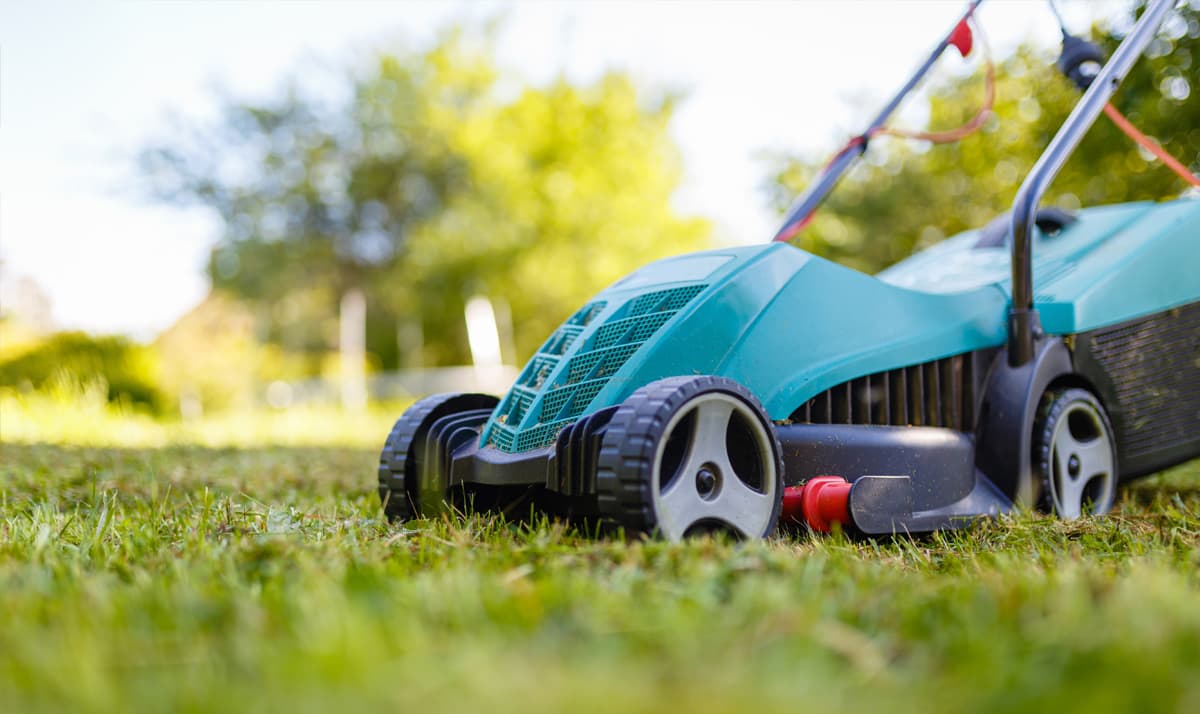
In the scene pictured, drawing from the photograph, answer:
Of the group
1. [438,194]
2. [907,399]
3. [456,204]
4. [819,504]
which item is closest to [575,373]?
[819,504]

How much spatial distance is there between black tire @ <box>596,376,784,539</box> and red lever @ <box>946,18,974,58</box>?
2.54 meters

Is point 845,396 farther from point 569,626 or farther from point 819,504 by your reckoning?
point 569,626

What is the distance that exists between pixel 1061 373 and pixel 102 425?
6077 millimetres

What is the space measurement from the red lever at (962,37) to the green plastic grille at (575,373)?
2189 millimetres

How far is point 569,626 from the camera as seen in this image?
128 cm

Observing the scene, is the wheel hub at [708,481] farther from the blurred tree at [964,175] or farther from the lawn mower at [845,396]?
the blurred tree at [964,175]

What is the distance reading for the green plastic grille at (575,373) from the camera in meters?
2.35

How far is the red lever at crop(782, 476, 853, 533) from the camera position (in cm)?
236

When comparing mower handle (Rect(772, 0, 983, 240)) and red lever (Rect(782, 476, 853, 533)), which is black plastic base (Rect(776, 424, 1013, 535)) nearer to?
red lever (Rect(782, 476, 853, 533))

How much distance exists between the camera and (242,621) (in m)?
1.29

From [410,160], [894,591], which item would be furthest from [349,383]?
[894,591]

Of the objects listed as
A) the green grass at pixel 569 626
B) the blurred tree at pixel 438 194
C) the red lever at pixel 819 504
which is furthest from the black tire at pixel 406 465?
the blurred tree at pixel 438 194

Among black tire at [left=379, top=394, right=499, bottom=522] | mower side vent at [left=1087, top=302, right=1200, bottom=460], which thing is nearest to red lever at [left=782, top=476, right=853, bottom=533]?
black tire at [left=379, top=394, right=499, bottom=522]

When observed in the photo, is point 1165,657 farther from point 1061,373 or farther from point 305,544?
point 1061,373
